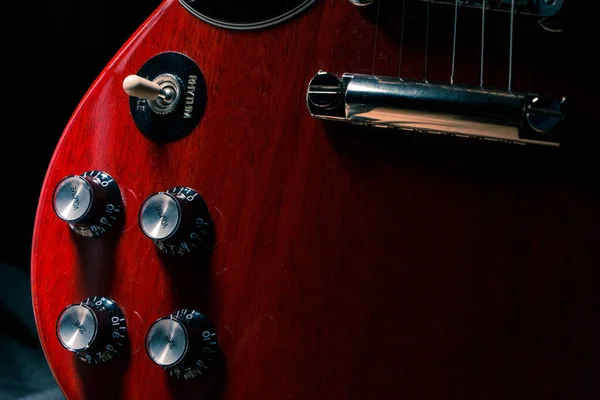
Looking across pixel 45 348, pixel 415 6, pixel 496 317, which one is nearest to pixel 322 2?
pixel 415 6

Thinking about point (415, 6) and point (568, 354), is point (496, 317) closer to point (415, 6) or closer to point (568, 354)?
point (568, 354)

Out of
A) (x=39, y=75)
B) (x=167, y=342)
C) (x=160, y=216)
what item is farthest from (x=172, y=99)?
(x=39, y=75)

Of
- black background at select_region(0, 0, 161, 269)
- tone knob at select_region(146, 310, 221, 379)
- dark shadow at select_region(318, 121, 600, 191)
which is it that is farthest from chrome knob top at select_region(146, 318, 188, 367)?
black background at select_region(0, 0, 161, 269)

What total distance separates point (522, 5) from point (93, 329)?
0.49 meters

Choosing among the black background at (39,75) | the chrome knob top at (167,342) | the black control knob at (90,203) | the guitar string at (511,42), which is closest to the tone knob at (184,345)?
the chrome knob top at (167,342)

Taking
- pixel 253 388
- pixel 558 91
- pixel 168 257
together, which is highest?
pixel 558 91

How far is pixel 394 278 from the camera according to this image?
56 centimetres

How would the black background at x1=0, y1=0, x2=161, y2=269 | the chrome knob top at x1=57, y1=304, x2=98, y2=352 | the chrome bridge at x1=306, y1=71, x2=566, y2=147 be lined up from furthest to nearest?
1. the black background at x1=0, y1=0, x2=161, y2=269
2. the chrome knob top at x1=57, y1=304, x2=98, y2=352
3. the chrome bridge at x1=306, y1=71, x2=566, y2=147

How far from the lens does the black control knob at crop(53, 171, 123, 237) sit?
605 millimetres

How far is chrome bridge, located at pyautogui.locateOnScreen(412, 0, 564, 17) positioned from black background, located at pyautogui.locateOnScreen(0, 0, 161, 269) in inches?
25.6

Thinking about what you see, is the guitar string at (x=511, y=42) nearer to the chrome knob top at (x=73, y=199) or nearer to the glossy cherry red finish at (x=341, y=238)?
the glossy cherry red finish at (x=341, y=238)

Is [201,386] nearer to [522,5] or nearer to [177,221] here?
[177,221]

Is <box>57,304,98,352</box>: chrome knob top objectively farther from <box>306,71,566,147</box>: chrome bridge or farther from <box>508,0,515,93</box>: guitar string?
<box>508,0,515,93</box>: guitar string

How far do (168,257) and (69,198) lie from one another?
113mm
